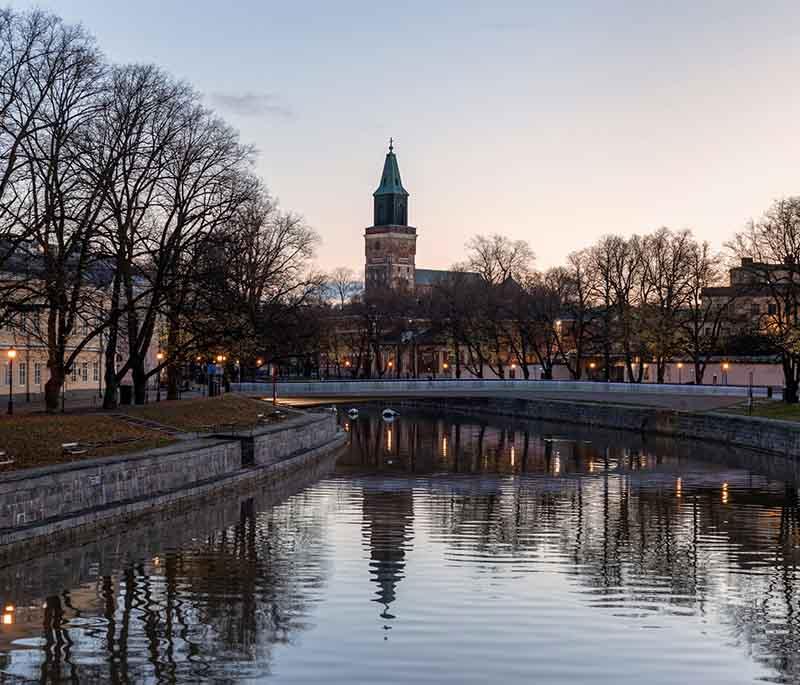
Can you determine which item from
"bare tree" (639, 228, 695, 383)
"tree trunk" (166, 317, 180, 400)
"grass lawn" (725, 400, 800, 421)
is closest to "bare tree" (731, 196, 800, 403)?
"grass lawn" (725, 400, 800, 421)

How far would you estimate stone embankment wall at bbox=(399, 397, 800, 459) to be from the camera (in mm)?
63438

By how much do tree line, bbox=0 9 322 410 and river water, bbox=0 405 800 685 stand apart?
32.3 feet

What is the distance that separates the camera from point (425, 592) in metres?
26.0

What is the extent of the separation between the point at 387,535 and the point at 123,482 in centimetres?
755

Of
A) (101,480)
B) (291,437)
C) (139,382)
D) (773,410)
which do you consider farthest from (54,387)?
(773,410)

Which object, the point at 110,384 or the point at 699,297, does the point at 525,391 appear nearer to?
the point at 699,297

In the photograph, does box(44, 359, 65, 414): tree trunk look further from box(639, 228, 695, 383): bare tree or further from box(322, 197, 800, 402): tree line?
box(639, 228, 695, 383): bare tree

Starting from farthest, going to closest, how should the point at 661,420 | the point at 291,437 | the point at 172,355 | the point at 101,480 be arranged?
the point at 661,420 → the point at 291,437 → the point at 172,355 → the point at 101,480

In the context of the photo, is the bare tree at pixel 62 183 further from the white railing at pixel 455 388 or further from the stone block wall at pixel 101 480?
the white railing at pixel 455 388

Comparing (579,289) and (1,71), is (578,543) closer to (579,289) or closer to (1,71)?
(1,71)

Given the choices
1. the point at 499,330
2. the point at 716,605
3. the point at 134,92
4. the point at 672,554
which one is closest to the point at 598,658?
the point at 716,605

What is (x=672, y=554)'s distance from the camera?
31.9 metres

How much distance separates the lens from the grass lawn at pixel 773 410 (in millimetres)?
69562

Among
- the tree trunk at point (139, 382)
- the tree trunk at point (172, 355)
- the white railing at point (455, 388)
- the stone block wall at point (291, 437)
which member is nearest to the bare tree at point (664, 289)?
the white railing at point (455, 388)
